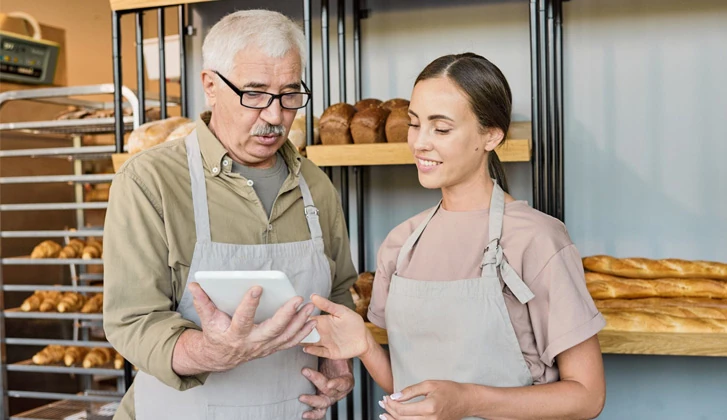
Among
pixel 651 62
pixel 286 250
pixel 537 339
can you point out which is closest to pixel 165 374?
pixel 286 250

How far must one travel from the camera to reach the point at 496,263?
1454 mm

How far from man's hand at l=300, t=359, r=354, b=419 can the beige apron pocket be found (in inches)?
0.8

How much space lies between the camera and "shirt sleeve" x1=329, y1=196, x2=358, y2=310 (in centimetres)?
191

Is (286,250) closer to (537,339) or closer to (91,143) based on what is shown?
(537,339)

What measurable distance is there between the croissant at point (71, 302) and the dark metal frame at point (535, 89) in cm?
106

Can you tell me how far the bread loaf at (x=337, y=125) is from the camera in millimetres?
2354

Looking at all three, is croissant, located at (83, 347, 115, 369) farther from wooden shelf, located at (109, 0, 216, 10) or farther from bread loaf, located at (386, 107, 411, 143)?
bread loaf, located at (386, 107, 411, 143)

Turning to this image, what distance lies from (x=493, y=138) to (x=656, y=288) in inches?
40.9

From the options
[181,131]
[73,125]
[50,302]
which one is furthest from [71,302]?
[181,131]

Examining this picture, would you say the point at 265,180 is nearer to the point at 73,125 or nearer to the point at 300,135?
the point at 300,135

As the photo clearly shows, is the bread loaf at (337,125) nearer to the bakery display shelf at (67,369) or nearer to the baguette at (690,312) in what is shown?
the baguette at (690,312)

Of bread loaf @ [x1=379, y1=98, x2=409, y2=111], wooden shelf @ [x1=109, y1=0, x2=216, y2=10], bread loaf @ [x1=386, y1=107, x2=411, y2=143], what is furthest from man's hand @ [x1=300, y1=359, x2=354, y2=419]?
wooden shelf @ [x1=109, y1=0, x2=216, y2=10]

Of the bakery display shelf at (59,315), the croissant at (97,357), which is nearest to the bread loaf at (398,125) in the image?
the bakery display shelf at (59,315)

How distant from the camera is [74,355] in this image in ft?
11.6
